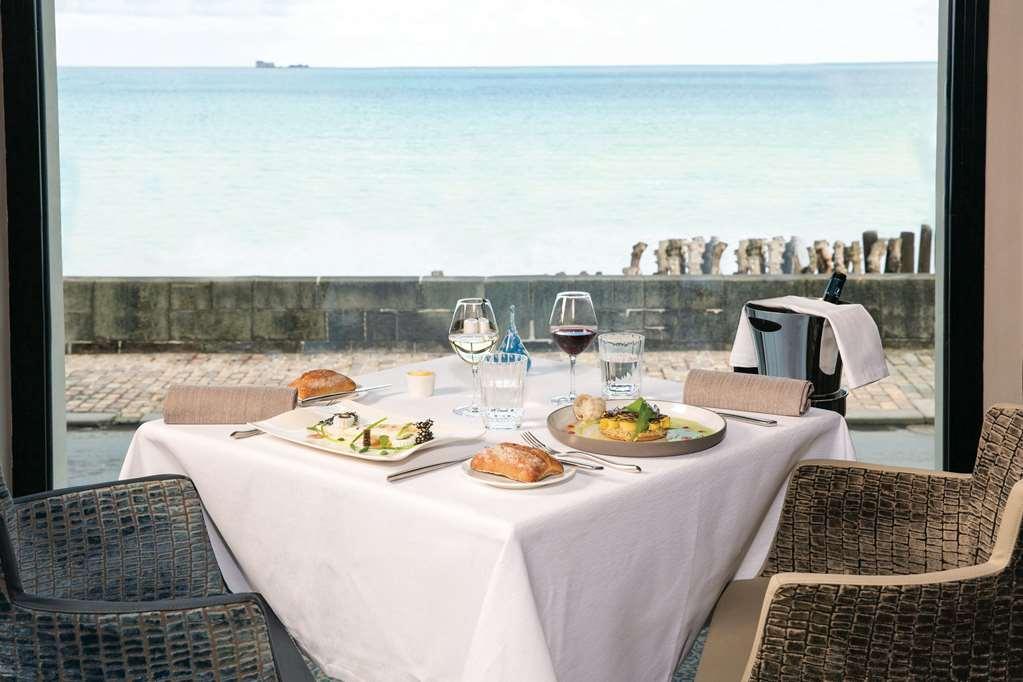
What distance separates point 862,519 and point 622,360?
0.48 metres

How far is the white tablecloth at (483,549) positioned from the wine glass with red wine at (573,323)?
170 mm

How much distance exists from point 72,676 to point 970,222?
2.48 meters

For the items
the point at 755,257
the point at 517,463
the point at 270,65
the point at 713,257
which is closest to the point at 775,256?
the point at 755,257

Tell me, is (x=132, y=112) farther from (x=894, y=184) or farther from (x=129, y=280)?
(x=894, y=184)

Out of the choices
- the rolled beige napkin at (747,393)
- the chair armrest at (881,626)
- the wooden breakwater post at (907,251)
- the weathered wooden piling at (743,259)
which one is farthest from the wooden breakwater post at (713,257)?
the chair armrest at (881,626)

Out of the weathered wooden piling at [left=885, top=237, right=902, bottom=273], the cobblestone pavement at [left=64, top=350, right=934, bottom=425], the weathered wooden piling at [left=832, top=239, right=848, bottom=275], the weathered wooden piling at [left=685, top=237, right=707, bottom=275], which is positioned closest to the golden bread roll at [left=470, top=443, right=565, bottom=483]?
the cobblestone pavement at [left=64, top=350, right=934, bottom=425]

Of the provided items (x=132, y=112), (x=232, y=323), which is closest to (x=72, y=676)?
(x=132, y=112)

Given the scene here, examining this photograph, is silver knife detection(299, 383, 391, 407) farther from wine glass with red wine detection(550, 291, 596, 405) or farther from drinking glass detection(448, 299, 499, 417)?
wine glass with red wine detection(550, 291, 596, 405)

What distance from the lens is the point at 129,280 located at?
179 inches

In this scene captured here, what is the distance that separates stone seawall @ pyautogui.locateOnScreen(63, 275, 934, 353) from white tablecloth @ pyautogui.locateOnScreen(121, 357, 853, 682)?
2816 mm

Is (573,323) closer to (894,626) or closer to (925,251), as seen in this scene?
(894,626)

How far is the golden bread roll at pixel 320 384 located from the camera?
1.88 metres

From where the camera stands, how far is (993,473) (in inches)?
64.2

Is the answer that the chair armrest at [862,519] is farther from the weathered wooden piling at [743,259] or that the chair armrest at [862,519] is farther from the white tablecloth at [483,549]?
the weathered wooden piling at [743,259]
